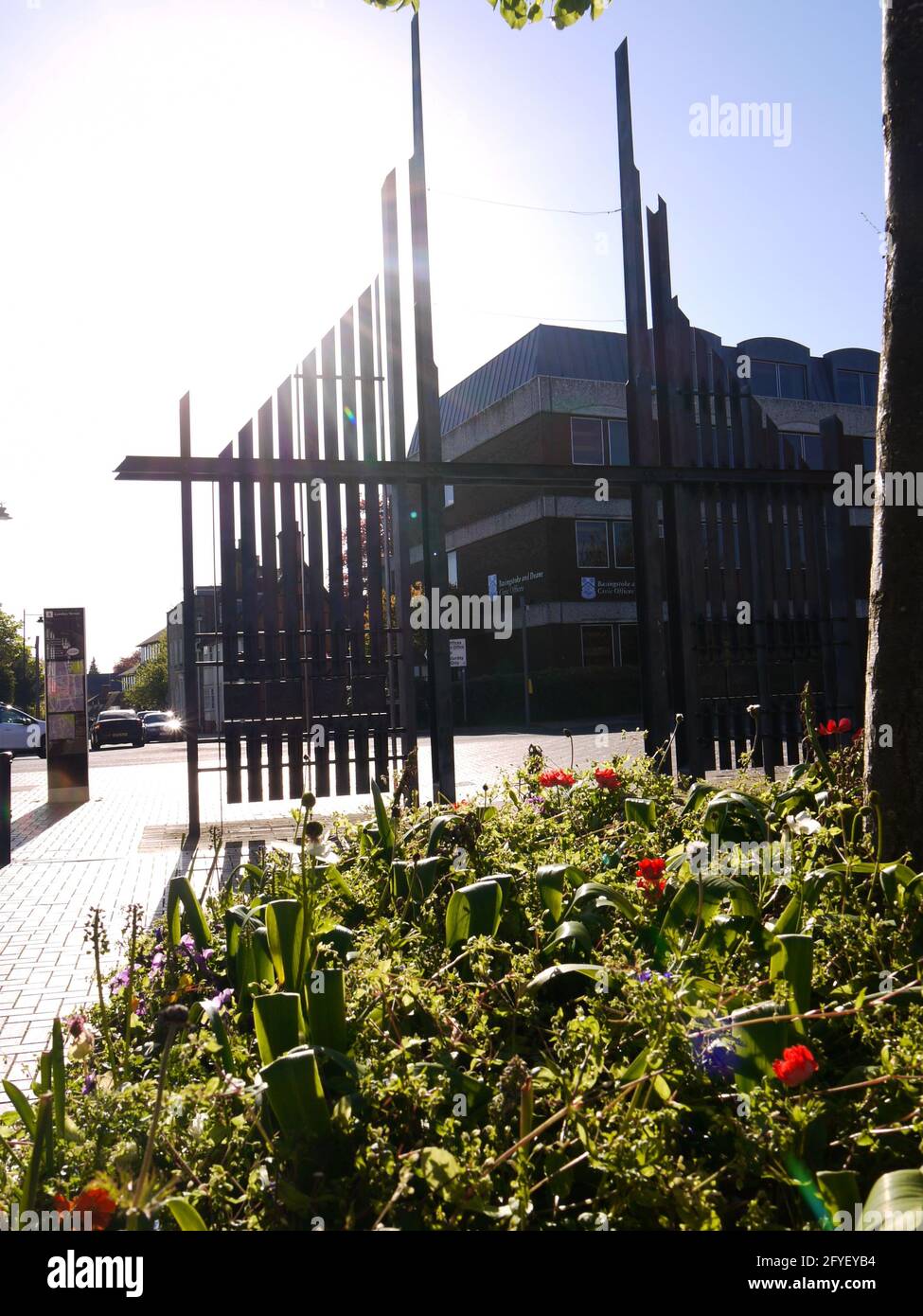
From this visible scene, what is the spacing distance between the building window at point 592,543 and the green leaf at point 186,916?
1427 inches

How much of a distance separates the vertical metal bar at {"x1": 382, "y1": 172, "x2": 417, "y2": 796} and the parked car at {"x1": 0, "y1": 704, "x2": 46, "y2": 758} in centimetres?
2574

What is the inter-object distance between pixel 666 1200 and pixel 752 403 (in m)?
9.07

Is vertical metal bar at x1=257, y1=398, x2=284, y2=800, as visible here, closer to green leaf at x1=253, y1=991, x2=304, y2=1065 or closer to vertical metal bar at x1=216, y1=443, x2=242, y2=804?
Answer: vertical metal bar at x1=216, y1=443, x2=242, y2=804

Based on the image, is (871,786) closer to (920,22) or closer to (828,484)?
(920,22)

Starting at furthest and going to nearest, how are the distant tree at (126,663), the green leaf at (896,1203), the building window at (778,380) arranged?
the distant tree at (126,663) < the building window at (778,380) < the green leaf at (896,1203)

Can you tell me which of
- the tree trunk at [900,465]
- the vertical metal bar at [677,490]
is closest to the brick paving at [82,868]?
the vertical metal bar at [677,490]

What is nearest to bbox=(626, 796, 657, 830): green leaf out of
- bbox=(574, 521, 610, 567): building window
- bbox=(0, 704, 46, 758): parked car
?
bbox=(0, 704, 46, 758): parked car

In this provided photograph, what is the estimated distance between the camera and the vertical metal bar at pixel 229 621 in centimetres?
769

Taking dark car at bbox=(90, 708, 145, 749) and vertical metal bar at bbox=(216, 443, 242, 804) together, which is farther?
dark car at bbox=(90, 708, 145, 749)

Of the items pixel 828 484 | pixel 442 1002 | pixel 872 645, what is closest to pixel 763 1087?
pixel 442 1002

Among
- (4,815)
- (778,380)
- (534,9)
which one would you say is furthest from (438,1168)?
(778,380)

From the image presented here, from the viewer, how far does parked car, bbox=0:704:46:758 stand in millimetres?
31094

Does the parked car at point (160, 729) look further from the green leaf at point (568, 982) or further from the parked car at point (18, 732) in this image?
the green leaf at point (568, 982)

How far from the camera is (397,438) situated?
8391 millimetres
